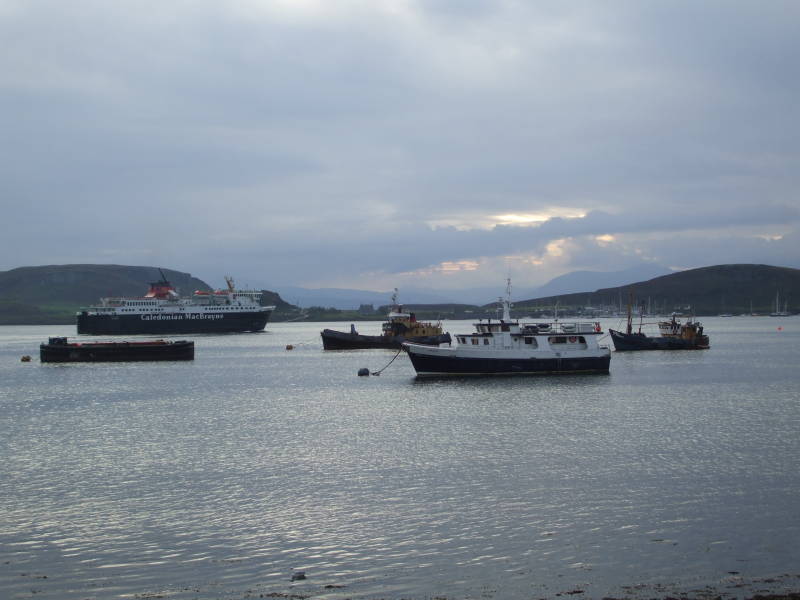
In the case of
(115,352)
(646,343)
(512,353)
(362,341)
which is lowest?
(646,343)

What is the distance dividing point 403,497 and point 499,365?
3403 cm

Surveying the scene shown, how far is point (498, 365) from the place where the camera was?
53938mm

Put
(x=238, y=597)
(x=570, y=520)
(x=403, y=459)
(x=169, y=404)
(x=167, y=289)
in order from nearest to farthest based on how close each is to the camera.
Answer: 1. (x=238, y=597)
2. (x=570, y=520)
3. (x=403, y=459)
4. (x=169, y=404)
5. (x=167, y=289)

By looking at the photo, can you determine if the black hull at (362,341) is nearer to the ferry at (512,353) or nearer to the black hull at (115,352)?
the black hull at (115,352)

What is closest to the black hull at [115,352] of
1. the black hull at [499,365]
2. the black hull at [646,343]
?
the black hull at [499,365]

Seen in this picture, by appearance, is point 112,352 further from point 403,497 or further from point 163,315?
point 163,315

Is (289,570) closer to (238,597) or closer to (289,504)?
(238,597)

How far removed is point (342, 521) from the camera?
18.2 meters

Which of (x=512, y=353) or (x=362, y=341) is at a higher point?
(x=512, y=353)

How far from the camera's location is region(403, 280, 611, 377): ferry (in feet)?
177

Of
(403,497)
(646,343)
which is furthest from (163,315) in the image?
(403,497)

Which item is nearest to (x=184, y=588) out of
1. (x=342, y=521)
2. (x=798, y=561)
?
(x=342, y=521)

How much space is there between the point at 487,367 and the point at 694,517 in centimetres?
3607

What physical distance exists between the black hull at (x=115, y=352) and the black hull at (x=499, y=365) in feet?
113
